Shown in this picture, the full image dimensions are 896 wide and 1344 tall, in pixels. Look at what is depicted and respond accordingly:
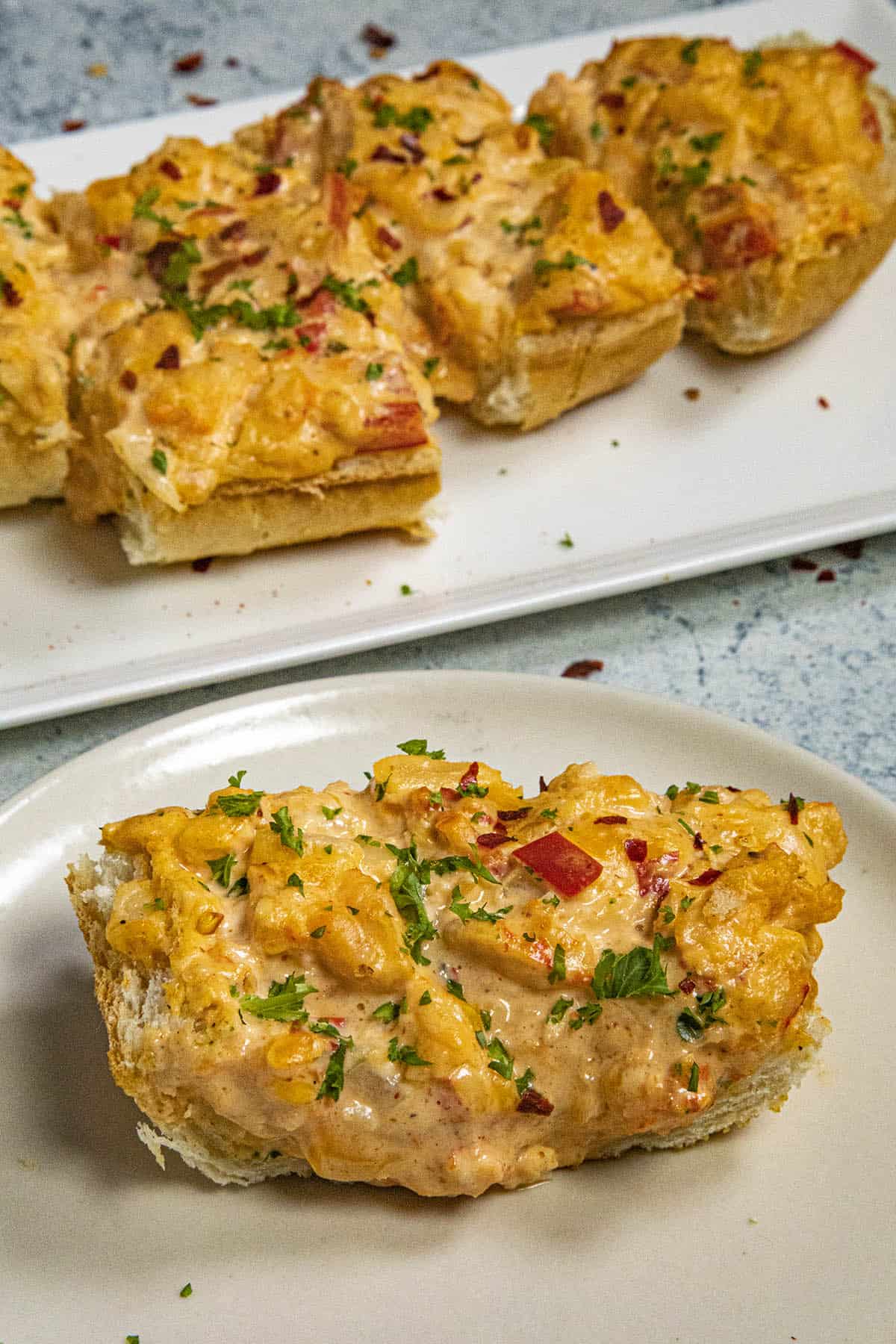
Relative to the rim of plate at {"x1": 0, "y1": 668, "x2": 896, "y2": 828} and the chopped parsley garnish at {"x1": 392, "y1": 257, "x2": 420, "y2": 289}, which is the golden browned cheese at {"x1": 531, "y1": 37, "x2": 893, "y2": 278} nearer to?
the chopped parsley garnish at {"x1": 392, "y1": 257, "x2": 420, "y2": 289}

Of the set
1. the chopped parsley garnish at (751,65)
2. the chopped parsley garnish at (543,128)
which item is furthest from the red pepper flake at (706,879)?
the chopped parsley garnish at (751,65)

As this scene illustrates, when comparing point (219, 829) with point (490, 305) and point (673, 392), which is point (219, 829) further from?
point (673, 392)

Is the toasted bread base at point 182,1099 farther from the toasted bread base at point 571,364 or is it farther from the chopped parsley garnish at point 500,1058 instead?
the toasted bread base at point 571,364

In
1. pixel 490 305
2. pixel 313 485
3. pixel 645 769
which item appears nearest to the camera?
pixel 645 769

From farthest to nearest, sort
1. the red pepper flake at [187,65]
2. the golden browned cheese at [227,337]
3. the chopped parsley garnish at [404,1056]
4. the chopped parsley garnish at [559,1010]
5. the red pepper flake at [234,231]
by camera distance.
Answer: the red pepper flake at [187,65] < the red pepper flake at [234,231] < the golden browned cheese at [227,337] < the chopped parsley garnish at [559,1010] < the chopped parsley garnish at [404,1056]

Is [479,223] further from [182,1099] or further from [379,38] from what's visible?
[182,1099]

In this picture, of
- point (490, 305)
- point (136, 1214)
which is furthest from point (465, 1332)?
point (490, 305)
